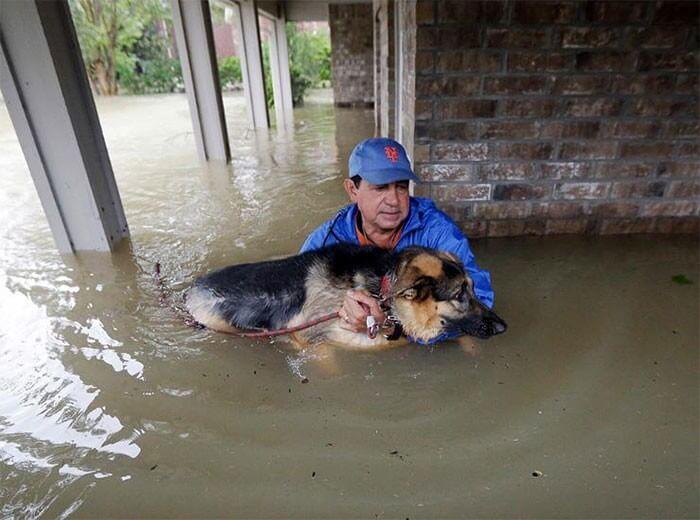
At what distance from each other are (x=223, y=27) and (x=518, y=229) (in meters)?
40.9

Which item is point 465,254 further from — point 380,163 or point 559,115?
point 559,115

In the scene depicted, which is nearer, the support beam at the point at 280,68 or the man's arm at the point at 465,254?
the man's arm at the point at 465,254

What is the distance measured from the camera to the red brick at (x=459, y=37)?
12.9ft

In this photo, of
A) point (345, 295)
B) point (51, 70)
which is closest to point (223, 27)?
point (51, 70)

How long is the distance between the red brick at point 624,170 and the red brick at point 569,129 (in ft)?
1.29

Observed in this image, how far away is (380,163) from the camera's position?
9.51ft

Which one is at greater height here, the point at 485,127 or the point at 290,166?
the point at 485,127

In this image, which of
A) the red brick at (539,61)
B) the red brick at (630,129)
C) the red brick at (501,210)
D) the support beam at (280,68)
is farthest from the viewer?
the support beam at (280,68)

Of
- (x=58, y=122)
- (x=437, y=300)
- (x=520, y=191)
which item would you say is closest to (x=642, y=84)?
(x=520, y=191)

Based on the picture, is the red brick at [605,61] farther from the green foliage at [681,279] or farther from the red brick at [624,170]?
the green foliage at [681,279]

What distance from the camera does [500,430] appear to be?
2529mm

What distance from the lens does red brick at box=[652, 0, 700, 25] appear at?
12.9 ft

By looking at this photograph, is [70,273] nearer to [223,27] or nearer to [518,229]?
[518,229]

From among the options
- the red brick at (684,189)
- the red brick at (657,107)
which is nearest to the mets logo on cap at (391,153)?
the red brick at (657,107)
